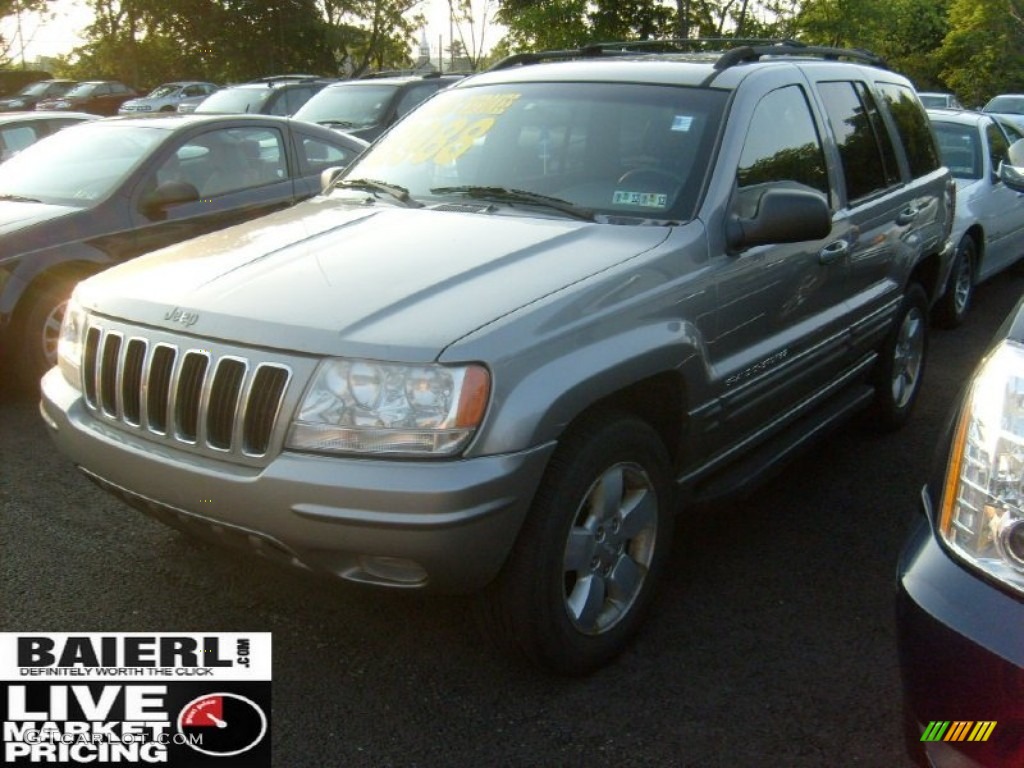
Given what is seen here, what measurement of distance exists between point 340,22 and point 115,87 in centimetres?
1281

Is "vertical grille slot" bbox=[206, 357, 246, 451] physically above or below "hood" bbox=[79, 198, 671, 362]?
below

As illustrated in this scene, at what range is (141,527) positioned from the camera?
13.7ft

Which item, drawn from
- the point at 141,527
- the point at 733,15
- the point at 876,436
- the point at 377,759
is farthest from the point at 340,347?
the point at 733,15

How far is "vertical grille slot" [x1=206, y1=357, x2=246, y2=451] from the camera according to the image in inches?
111

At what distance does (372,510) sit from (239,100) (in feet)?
45.0

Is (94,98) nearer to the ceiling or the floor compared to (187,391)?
nearer to the floor

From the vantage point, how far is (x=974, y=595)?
1956 millimetres

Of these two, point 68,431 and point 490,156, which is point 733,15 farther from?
point 68,431

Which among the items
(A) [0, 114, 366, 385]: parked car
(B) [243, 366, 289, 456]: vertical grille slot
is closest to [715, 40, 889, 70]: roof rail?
(B) [243, 366, 289, 456]: vertical grille slot

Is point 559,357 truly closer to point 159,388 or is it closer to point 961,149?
point 159,388

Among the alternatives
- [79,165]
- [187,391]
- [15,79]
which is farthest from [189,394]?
[15,79]

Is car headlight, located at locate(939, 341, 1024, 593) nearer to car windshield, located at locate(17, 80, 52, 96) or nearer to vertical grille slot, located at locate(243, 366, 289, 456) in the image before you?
vertical grille slot, located at locate(243, 366, 289, 456)

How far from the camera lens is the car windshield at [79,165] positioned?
20.8ft

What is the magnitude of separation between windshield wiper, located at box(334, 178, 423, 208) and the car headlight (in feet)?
7.57
